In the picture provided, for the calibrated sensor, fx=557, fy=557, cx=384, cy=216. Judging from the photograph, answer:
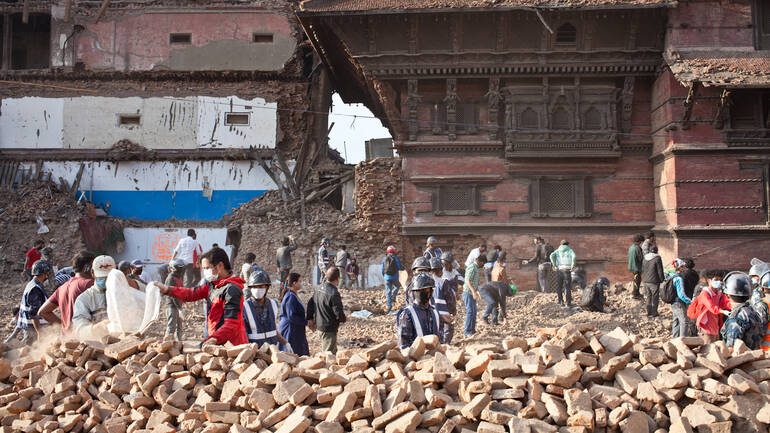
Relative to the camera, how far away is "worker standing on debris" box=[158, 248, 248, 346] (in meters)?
5.28

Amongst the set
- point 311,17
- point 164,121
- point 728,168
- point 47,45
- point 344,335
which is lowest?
point 344,335

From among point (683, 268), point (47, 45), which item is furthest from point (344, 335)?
point (47, 45)

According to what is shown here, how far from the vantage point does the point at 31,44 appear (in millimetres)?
24453

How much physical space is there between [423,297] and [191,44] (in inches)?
777

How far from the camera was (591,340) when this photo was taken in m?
5.03

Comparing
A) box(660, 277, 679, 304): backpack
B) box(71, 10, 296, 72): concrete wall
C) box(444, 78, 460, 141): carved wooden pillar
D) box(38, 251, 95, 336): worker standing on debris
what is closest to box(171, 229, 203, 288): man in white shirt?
box(38, 251, 95, 336): worker standing on debris

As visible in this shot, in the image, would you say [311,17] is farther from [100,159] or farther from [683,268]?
[683,268]

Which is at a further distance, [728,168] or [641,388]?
[728,168]

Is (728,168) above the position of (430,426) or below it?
above

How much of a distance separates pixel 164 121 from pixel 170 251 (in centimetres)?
519

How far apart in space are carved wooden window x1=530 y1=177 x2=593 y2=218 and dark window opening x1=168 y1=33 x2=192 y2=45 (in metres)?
14.6

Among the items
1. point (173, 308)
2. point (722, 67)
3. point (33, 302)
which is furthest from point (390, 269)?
point (722, 67)

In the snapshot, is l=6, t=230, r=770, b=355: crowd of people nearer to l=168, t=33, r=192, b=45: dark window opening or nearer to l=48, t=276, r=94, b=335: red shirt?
l=48, t=276, r=94, b=335: red shirt

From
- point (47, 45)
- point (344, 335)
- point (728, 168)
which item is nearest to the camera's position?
point (344, 335)
